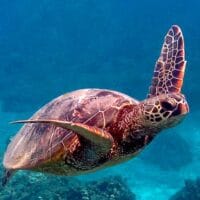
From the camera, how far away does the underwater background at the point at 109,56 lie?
26.2 metres

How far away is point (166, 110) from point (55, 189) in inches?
428

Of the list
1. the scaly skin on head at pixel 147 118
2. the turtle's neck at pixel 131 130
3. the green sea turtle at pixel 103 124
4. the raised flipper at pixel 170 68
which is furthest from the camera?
the raised flipper at pixel 170 68

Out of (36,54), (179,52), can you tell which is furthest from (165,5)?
(179,52)

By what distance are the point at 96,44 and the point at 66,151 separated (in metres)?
24.6

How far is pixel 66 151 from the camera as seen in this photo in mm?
4297

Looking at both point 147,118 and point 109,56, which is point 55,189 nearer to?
point 147,118

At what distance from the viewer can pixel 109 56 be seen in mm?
27953

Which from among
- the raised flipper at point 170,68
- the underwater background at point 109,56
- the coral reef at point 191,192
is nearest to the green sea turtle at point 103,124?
the raised flipper at point 170,68

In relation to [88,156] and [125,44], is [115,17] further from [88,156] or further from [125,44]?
[88,156]

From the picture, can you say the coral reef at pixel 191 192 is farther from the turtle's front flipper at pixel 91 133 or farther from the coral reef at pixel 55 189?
the turtle's front flipper at pixel 91 133

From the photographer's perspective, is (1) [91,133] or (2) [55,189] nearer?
(1) [91,133]

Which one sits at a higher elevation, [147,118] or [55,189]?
[55,189]

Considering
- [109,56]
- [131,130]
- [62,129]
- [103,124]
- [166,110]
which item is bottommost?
[166,110]

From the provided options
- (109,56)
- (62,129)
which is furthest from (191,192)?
(62,129)
